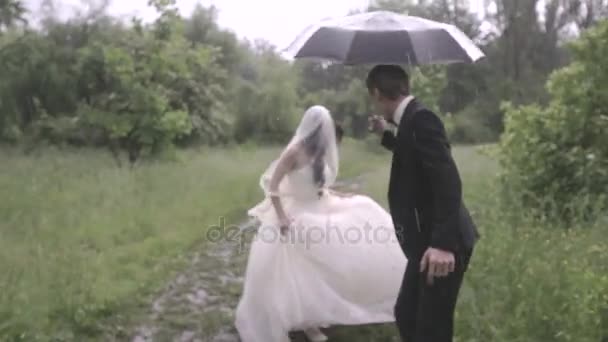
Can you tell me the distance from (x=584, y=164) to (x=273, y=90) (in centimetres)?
2664

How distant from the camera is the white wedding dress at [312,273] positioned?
518 cm

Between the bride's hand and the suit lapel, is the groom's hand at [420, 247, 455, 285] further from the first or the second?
the bride's hand

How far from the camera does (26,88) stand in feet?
81.4

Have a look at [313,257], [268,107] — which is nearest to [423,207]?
[313,257]

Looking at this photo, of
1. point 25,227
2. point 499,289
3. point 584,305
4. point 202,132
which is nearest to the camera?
point 584,305

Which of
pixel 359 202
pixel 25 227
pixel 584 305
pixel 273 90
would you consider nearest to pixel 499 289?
pixel 584 305

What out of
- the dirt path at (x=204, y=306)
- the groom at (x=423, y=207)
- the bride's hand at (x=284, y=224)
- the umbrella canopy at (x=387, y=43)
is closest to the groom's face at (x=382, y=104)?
the groom at (x=423, y=207)

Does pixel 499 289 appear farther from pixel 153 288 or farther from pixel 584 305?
pixel 153 288

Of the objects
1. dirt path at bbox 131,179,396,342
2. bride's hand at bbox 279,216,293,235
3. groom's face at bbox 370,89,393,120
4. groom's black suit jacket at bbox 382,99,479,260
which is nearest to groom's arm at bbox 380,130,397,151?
groom's black suit jacket at bbox 382,99,479,260

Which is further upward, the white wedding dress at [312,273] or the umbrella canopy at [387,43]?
the umbrella canopy at [387,43]

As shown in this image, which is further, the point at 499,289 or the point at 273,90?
the point at 273,90

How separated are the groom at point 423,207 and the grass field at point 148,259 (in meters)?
0.96

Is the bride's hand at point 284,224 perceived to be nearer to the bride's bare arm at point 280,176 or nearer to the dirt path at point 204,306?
the bride's bare arm at point 280,176

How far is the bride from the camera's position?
520 cm
